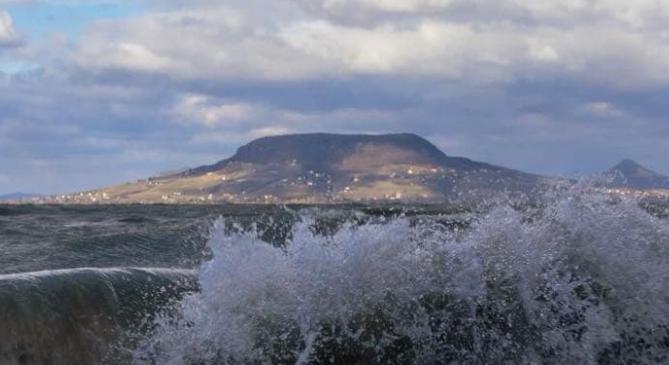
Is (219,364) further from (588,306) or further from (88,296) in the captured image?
(588,306)

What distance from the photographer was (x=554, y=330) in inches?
312

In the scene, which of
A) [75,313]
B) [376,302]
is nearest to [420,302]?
[376,302]

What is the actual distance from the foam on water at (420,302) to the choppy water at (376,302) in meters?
0.01

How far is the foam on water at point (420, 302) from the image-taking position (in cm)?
749

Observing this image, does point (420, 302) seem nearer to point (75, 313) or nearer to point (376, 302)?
point (376, 302)

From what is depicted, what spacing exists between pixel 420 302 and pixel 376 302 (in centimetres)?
40

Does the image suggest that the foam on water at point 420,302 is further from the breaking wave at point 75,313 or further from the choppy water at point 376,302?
the breaking wave at point 75,313

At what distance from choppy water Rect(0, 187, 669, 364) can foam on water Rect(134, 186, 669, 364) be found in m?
0.01

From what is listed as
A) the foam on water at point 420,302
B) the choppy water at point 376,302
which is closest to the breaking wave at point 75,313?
the choppy water at point 376,302

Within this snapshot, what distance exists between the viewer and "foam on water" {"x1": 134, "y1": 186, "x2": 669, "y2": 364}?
7488 mm

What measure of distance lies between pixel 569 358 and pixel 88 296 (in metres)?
4.24

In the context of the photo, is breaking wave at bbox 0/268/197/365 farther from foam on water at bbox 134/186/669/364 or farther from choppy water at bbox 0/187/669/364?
foam on water at bbox 134/186/669/364

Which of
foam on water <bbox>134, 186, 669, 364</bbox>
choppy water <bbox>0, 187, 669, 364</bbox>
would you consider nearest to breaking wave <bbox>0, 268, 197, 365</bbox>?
choppy water <bbox>0, 187, 669, 364</bbox>

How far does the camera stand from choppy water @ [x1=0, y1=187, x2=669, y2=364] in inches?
295
